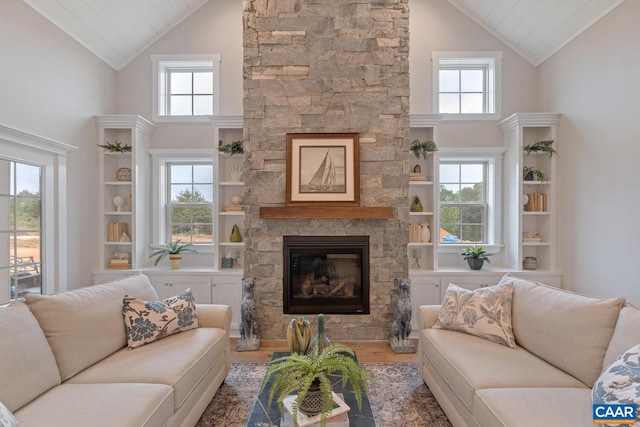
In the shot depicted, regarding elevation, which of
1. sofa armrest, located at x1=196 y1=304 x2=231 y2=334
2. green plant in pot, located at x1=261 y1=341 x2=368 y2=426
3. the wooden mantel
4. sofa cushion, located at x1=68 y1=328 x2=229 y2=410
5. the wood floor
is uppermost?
the wooden mantel

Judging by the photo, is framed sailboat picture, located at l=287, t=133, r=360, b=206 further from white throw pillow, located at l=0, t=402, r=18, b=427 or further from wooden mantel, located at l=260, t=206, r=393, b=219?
white throw pillow, located at l=0, t=402, r=18, b=427

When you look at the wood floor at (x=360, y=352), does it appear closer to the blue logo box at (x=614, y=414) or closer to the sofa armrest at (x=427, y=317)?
the sofa armrest at (x=427, y=317)

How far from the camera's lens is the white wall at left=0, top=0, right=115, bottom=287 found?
2.98 m

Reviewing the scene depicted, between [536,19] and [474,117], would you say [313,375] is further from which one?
[536,19]

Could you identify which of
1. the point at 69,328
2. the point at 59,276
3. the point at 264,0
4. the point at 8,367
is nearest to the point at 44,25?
the point at 264,0

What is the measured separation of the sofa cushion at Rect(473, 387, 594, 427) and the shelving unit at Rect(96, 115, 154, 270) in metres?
3.92

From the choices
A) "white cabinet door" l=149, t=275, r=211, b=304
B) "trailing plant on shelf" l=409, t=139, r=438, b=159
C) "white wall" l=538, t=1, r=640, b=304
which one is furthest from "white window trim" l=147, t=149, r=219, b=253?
"white wall" l=538, t=1, r=640, b=304

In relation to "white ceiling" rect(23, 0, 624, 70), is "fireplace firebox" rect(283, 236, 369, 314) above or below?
below

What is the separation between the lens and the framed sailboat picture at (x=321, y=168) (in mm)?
3762

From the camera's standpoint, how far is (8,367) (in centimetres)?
162

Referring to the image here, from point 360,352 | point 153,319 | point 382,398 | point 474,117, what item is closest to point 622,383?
point 382,398

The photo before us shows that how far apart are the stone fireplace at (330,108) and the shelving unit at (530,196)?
149cm

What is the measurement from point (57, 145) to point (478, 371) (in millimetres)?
4037

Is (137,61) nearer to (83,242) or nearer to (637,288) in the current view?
(83,242)
